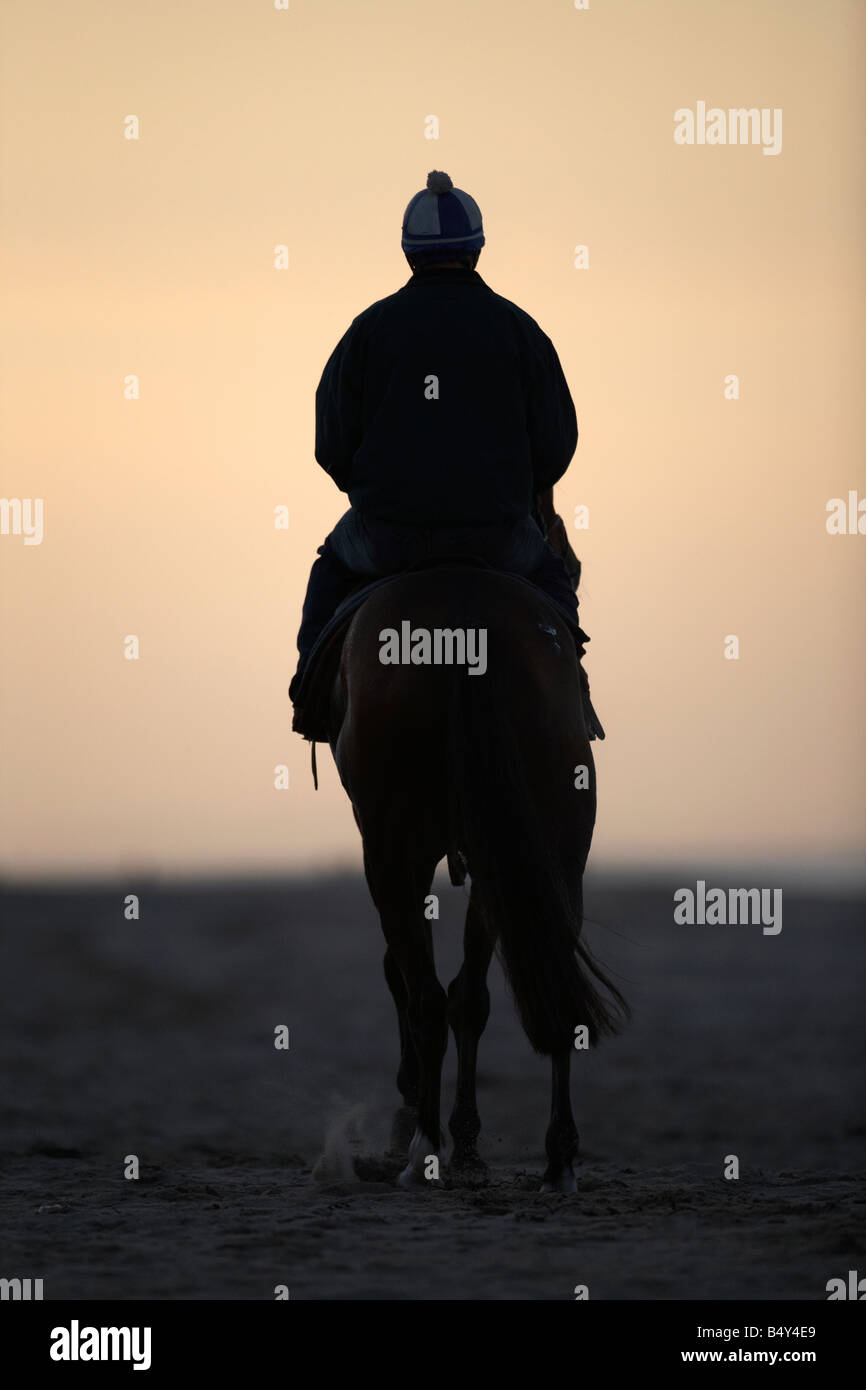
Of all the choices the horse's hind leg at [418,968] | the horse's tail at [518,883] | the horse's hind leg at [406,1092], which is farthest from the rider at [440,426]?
the horse's hind leg at [406,1092]

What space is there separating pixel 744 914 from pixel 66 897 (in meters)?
35.2

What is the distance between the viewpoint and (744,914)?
10.2 metres

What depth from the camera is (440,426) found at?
775cm

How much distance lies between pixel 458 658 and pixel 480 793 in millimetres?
447

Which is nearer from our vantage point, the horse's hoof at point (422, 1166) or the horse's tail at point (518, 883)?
the horse's tail at point (518, 883)

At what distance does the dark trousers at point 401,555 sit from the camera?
771 centimetres

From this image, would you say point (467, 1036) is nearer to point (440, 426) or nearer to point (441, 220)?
point (440, 426)

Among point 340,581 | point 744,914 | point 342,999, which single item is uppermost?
point 340,581

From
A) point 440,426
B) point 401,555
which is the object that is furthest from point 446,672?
point 440,426

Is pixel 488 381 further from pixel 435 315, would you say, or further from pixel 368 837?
pixel 368 837

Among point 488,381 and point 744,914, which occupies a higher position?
point 488,381

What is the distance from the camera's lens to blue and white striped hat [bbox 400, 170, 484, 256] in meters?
8.07

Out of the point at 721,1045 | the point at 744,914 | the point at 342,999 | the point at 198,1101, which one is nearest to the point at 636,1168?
the point at 744,914

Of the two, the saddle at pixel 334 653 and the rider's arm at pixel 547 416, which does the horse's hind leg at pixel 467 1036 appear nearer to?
the saddle at pixel 334 653
